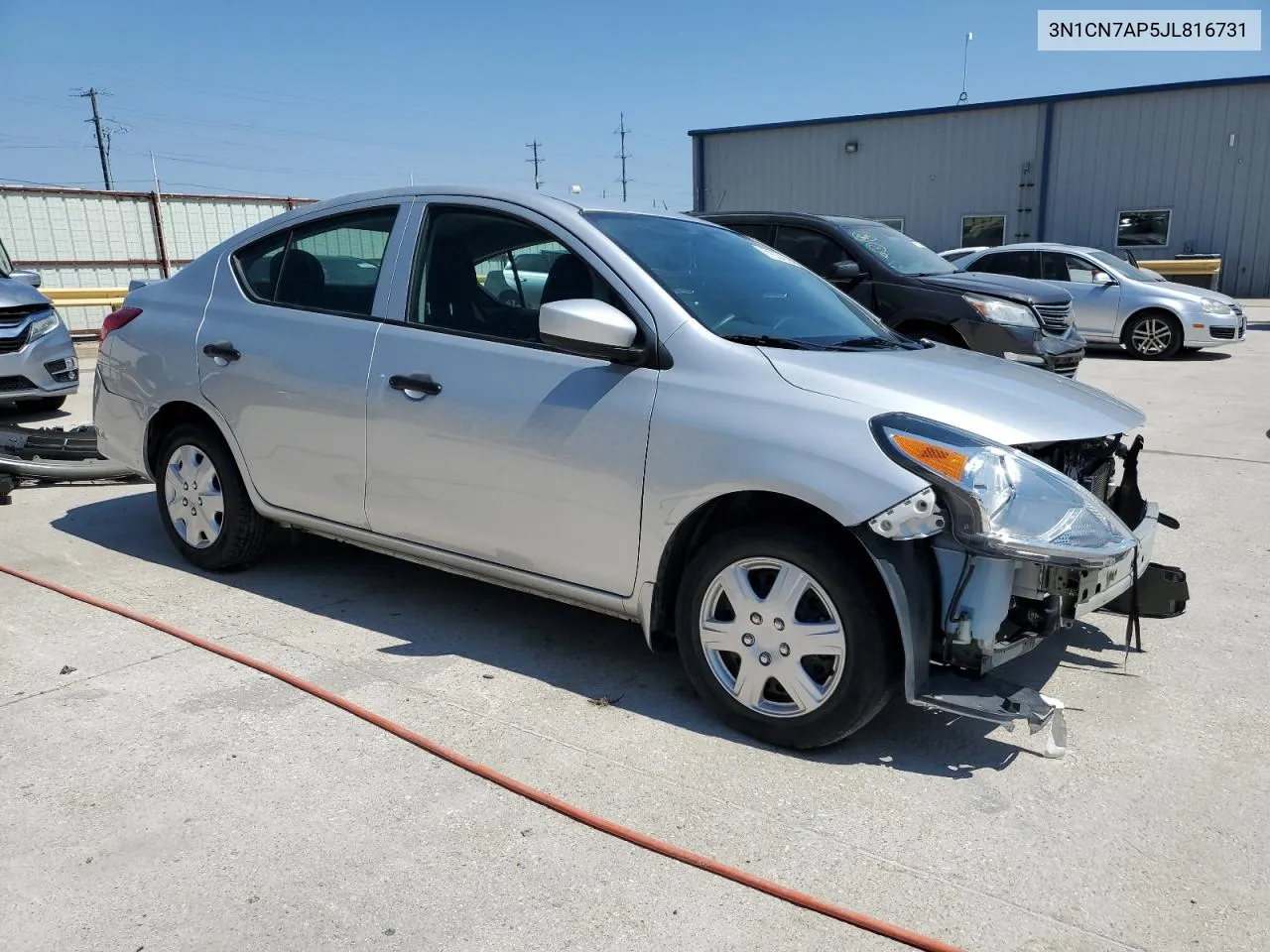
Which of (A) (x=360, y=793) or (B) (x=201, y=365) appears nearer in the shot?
(A) (x=360, y=793)

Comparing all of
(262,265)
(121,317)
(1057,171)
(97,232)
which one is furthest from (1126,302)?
(97,232)

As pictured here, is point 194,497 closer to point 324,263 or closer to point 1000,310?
point 324,263

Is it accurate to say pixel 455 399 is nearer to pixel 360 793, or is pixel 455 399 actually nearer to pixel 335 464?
pixel 335 464

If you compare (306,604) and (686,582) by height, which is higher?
(686,582)

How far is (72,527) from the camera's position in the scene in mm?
5773

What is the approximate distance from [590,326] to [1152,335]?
1265cm

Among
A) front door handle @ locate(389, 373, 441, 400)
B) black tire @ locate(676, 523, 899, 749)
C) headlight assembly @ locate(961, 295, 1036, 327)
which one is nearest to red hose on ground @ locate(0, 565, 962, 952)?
black tire @ locate(676, 523, 899, 749)

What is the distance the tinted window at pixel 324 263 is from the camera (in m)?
4.18

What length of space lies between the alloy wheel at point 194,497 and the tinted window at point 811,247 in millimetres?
5537

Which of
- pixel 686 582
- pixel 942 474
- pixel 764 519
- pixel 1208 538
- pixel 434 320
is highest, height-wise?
pixel 434 320

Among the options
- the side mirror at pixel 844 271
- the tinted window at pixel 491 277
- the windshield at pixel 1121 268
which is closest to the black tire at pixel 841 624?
the tinted window at pixel 491 277

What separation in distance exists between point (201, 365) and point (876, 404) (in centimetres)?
309

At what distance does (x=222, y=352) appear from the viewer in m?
4.50

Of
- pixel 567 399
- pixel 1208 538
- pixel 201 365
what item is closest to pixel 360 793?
pixel 567 399
